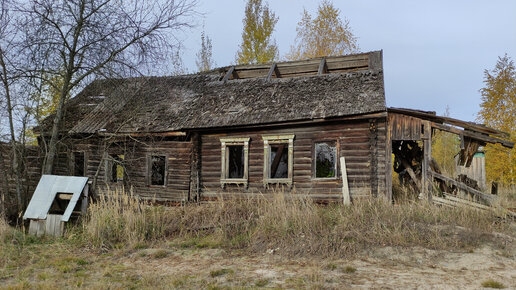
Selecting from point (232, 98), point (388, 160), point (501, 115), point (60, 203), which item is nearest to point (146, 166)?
point (232, 98)

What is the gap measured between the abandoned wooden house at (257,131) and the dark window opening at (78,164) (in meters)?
0.05

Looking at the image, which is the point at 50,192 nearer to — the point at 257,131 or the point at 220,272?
the point at 220,272

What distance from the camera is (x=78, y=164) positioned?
1634cm

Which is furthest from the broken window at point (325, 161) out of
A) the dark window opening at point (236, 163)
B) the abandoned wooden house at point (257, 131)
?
the abandoned wooden house at point (257, 131)

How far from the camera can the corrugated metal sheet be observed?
367 inches

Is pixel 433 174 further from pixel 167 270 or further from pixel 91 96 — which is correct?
pixel 91 96

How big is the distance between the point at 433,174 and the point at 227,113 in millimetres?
6376

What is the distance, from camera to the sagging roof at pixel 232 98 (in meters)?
12.2

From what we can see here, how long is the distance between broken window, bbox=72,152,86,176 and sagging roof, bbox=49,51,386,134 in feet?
3.59

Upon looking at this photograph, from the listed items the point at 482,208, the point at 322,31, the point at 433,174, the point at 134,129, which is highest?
the point at 322,31

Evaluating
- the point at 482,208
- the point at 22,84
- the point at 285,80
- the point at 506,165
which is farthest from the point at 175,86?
the point at 506,165

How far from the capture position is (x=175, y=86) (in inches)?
647

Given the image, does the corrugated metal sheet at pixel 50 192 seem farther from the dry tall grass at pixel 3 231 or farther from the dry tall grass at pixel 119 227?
the dry tall grass at pixel 119 227

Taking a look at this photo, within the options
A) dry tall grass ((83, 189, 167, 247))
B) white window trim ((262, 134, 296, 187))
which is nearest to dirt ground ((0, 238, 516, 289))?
dry tall grass ((83, 189, 167, 247))
